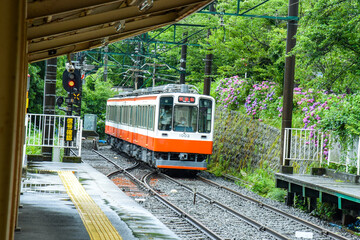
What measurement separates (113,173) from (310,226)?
9531 millimetres

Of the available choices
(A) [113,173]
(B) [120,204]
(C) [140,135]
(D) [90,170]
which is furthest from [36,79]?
(B) [120,204]

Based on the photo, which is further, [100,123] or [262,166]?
[100,123]

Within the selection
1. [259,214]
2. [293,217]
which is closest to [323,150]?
[259,214]

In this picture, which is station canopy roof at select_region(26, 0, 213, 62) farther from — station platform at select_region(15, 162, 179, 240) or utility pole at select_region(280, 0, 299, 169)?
utility pole at select_region(280, 0, 299, 169)

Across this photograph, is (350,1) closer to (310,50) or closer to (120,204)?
(310,50)

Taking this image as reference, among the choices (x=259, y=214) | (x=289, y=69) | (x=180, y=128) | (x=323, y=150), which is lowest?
(x=259, y=214)

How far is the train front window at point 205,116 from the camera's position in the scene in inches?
813

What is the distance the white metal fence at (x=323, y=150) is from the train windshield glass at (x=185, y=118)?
13.1 feet

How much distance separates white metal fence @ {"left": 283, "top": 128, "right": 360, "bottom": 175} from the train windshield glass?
3978 millimetres

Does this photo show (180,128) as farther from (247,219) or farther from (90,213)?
(90,213)

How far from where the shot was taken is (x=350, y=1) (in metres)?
14.6

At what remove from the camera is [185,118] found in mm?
20766

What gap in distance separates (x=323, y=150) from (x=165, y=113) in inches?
258

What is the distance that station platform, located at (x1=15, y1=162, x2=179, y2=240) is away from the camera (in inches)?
312
